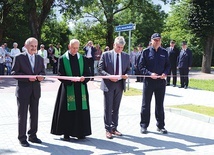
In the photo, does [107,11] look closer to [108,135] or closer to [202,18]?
[202,18]

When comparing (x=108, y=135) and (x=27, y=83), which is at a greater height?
(x=27, y=83)

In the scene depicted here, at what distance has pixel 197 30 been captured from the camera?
26.3 m

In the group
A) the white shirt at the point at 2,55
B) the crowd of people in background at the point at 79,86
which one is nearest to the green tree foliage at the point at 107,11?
the white shirt at the point at 2,55

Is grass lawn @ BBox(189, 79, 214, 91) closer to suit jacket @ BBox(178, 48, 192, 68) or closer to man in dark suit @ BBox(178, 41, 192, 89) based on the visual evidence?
man in dark suit @ BBox(178, 41, 192, 89)

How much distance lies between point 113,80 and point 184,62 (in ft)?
30.7

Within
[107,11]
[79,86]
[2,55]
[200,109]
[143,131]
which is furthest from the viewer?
[107,11]

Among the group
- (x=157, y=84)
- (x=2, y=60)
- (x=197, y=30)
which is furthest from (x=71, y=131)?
(x=197, y=30)

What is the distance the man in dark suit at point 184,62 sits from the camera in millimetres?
15555

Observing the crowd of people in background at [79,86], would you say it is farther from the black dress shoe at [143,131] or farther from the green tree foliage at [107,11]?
the green tree foliage at [107,11]

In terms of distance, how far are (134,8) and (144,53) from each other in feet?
102

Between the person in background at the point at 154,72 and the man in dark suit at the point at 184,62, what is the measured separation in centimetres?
831

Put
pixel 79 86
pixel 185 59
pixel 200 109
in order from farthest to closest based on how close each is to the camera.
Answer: pixel 185 59 < pixel 200 109 < pixel 79 86

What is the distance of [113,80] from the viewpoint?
700 cm

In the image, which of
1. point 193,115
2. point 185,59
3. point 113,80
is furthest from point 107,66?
point 185,59
